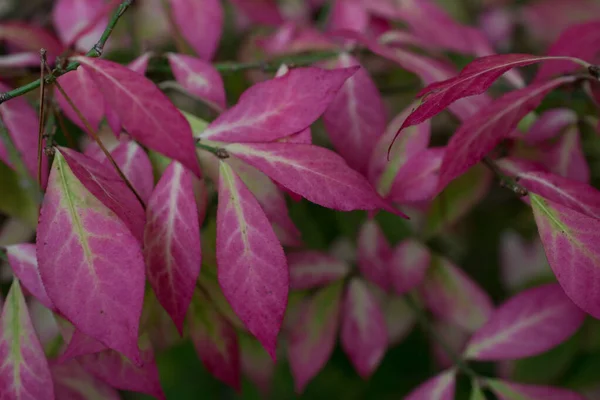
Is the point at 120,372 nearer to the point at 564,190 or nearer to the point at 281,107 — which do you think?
the point at 281,107

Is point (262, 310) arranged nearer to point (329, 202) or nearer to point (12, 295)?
point (329, 202)

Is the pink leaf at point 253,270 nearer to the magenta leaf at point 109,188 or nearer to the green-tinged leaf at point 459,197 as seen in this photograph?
the magenta leaf at point 109,188

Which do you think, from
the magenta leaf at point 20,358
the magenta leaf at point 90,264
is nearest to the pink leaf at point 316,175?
the magenta leaf at point 90,264

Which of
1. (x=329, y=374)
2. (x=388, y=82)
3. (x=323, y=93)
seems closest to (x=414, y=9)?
(x=388, y=82)

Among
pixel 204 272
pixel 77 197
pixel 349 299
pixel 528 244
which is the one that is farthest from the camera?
pixel 528 244

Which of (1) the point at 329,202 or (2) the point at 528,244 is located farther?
(2) the point at 528,244

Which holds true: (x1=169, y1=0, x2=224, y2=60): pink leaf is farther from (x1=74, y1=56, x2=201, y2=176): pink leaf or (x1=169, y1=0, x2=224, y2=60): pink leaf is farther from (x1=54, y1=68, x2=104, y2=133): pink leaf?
(x1=74, y1=56, x2=201, y2=176): pink leaf
